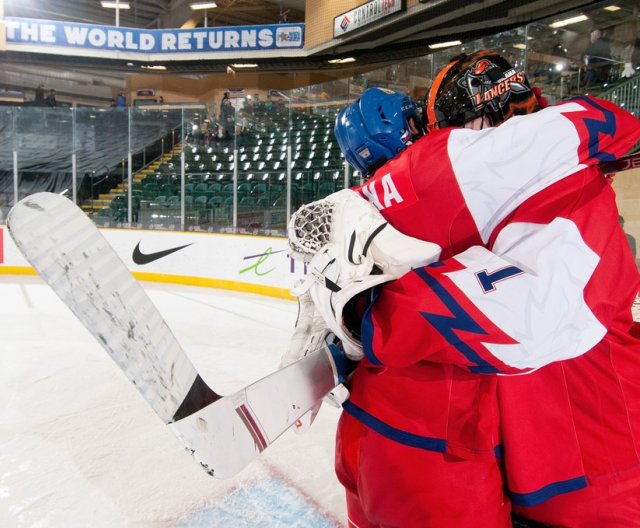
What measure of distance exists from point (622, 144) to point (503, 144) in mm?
138

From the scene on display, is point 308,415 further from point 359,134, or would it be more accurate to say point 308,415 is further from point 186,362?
point 359,134

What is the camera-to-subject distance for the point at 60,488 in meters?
1.84

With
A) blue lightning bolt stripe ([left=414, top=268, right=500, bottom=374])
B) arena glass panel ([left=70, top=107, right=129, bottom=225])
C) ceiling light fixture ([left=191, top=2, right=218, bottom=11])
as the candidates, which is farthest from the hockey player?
ceiling light fixture ([left=191, top=2, right=218, bottom=11])

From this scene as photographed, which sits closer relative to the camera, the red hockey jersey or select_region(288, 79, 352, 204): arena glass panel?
the red hockey jersey

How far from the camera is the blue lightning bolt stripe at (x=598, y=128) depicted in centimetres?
56

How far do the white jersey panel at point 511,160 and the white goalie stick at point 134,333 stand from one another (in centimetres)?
37

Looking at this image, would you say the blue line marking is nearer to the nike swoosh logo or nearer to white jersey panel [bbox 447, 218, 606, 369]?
white jersey panel [bbox 447, 218, 606, 369]

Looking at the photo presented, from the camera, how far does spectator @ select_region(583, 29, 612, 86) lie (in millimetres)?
4004

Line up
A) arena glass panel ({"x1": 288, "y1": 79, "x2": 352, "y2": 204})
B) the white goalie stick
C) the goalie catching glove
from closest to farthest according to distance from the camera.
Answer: the white goalie stick < the goalie catching glove < arena glass panel ({"x1": 288, "y1": 79, "x2": 352, "y2": 204})

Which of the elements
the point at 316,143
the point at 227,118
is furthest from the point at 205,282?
the point at 316,143

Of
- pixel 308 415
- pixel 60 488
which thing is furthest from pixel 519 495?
pixel 60 488

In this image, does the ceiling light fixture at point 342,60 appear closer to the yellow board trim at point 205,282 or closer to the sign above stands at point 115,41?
the sign above stands at point 115,41

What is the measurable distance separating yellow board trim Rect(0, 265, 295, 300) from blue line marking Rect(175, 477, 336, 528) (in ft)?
13.0

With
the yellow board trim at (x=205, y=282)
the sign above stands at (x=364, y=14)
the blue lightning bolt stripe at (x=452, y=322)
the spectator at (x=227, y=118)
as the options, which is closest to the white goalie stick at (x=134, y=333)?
the blue lightning bolt stripe at (x=452, y=322)
